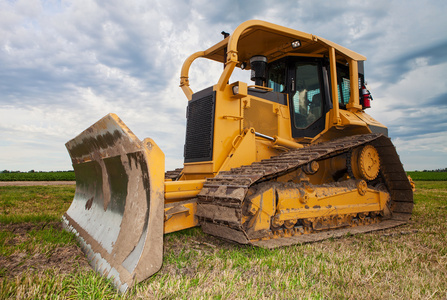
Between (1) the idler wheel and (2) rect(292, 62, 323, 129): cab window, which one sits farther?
(2) rect(292, 62, 323, 129): cab window

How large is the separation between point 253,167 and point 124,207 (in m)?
1.70

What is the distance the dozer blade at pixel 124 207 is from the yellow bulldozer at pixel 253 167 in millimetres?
10

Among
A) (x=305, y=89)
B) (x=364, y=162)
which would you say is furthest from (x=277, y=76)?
(x=364, y=162)

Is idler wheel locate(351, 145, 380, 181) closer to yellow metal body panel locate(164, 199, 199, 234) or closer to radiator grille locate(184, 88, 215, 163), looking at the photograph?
radiator grille locate(184, 88, 215, 163)

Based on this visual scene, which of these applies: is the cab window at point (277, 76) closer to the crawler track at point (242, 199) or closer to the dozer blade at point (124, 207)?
the crawler track at point (242, 199)

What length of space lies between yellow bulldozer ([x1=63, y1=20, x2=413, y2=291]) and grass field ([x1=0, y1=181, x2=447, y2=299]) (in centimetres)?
19

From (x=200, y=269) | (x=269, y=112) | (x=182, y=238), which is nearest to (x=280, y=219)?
(x=182, y=238)

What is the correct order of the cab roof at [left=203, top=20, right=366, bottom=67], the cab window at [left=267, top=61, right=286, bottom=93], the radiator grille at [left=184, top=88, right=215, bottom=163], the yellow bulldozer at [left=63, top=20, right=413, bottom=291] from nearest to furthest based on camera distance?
the yellow bulldozer at [left=63, top=20, right=413, bottom=291] → the radiator grille at [left=184, top=88, right=215, bottom=163] → the cab roof at [left=203, top=20, right=366, bottom=67] → the cab window at [left=267, top=61, right=286, bottom=93]

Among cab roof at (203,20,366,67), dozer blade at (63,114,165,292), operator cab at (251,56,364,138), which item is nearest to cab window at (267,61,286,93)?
operator cab at (251,56,364,138)

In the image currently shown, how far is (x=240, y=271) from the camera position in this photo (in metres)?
2.69

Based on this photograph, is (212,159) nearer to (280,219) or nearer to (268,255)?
(280,219)

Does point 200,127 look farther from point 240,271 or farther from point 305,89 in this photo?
point 240,271

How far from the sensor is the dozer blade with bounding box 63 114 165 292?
2.41 meters

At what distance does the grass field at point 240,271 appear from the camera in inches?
85.4
